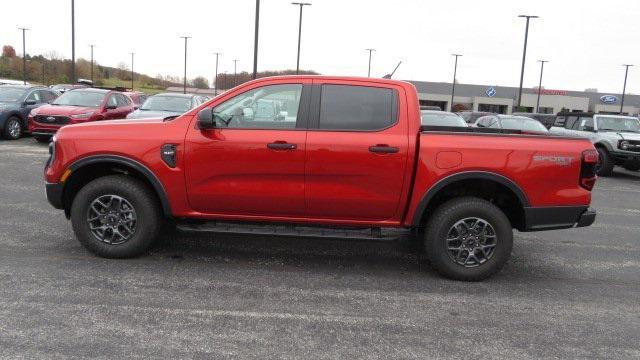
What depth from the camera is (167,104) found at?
48.2ft

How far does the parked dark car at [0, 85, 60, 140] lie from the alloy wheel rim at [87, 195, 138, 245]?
1207 cm

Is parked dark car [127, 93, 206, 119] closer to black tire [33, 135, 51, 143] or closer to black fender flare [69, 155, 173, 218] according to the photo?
black tire [33, 135, 51, 143]

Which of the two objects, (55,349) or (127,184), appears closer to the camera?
(55,349)

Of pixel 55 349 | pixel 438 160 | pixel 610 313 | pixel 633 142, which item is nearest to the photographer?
pixel 55 349

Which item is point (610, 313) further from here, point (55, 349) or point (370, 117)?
point (55, 349)

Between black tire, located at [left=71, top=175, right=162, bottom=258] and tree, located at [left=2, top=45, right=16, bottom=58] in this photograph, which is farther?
tree, located at [left=2, top=45, right=16, bottom=58]

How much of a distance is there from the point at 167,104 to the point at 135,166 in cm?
1014

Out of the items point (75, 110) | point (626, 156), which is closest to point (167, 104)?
point (75, 110)

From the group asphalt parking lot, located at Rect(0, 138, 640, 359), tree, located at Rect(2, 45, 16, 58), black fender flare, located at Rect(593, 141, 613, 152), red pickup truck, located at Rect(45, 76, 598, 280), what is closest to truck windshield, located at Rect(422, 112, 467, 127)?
black fender flare, located at Rect(593, 141, 613, 152)

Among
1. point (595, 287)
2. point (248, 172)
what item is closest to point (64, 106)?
point (248, 172)

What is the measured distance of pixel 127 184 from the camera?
5.16 metres

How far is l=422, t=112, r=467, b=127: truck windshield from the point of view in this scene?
13124mm

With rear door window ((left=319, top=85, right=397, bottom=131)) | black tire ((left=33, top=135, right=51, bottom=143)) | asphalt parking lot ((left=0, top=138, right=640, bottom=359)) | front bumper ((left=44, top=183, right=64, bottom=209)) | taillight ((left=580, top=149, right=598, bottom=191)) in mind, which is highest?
rear door window ((left=319, top=85, right=397, bottom=131))

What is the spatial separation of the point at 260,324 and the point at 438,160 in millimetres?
2167
